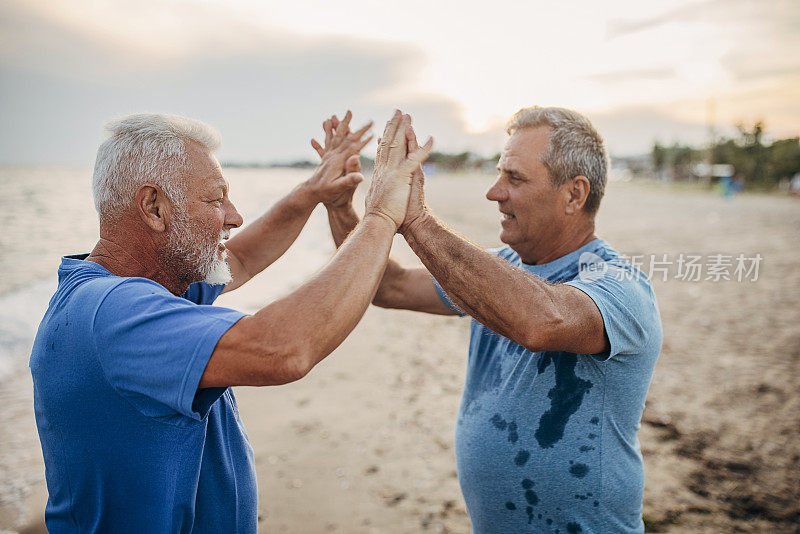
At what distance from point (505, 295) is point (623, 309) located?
1.85 feet

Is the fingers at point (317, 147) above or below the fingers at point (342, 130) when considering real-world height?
below

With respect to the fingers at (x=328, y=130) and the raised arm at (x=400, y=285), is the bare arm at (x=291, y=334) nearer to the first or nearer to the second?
the raised arm at (x=400, y=285)

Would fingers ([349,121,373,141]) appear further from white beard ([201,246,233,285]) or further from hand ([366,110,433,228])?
white beard ([201,246,233,285])

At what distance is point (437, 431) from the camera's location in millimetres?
5340

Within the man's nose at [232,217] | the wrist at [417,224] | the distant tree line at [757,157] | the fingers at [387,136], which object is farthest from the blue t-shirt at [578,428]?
the distant tree line at [757,157]

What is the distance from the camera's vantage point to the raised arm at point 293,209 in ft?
9.18

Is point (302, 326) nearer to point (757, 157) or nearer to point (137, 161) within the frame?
point (137, 161)

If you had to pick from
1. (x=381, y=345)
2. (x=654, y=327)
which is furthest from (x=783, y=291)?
(x=654, y=327)

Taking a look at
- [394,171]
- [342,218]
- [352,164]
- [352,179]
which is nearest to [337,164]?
[352,164]

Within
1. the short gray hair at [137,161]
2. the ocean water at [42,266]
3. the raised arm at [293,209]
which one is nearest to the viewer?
the short gray hair at [137,161]

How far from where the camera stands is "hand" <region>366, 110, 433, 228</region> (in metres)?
1.92

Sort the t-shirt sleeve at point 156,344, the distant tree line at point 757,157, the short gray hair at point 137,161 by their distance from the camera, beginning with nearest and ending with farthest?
1. the t-shirt sleeve at point 156,344
2. the short gray hair at point 137,161
3. the distant tree line at point 757,157

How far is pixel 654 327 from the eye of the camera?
88.4 inches

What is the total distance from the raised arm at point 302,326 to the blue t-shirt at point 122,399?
6cm
